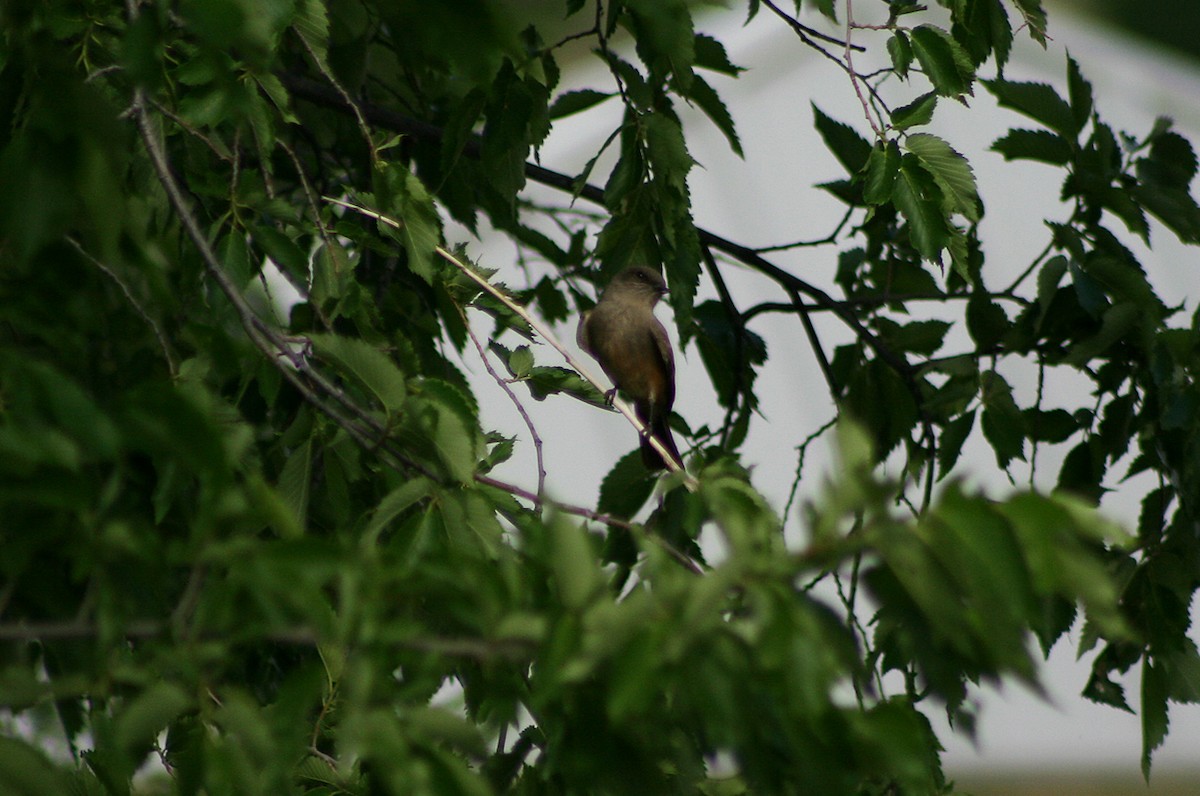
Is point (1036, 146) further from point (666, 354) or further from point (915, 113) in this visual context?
point (666, 354)

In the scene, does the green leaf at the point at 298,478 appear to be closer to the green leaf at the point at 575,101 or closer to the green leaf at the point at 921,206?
the green leaf at the point at 921,206

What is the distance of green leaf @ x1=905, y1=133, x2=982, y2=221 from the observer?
281cm

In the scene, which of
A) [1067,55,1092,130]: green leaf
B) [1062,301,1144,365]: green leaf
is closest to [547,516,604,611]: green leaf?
[1062,301,1144,365]: green leaf

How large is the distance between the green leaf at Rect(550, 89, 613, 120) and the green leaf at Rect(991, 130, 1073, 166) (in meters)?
1.08

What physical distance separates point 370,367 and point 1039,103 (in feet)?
6.96

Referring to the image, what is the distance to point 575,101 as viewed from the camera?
11.3 feet

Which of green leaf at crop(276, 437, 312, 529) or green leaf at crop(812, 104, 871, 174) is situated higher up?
green leaf at crop(812, 104, 871, 174)

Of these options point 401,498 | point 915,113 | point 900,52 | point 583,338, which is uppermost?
point 583,338

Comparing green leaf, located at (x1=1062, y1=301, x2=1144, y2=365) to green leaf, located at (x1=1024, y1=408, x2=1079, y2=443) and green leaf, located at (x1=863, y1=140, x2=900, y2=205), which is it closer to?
green leaf, located at (x1=1024, y1=408, x2=1079, y2=443)

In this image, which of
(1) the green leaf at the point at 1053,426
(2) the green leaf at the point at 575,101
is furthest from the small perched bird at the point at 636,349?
(1) the green leaf at the point at 1053,426

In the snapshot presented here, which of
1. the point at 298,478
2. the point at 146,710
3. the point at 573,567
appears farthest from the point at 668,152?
the point at 146,710

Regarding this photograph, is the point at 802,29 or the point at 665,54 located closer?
the point at 665,54

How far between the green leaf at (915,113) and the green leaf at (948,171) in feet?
0.12

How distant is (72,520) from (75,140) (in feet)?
2.12
